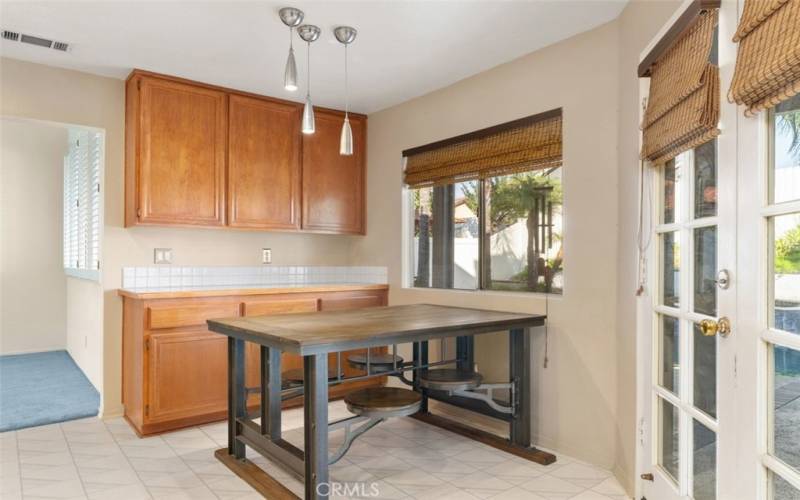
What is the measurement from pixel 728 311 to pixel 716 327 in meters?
0.06

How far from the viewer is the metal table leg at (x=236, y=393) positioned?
2.83m

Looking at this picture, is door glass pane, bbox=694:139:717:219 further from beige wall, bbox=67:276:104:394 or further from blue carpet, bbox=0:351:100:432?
blue carpet, bbox=0:351:100:432

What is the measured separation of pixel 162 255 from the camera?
3.85m

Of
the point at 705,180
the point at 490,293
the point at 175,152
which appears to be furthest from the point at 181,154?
the point at 705,180

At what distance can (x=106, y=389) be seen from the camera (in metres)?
3.63

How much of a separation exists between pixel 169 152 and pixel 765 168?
343 centimetres

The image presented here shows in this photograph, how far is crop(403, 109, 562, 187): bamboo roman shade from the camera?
10.2 feet

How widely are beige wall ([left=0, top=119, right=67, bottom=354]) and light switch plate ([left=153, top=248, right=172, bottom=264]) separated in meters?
3.14

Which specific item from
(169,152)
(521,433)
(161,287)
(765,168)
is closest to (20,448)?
(161,287)

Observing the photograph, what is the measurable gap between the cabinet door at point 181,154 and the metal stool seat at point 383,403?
188 centimetres

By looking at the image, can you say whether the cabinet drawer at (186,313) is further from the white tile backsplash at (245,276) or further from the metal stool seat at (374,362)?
the metal stool seat at (374,362)

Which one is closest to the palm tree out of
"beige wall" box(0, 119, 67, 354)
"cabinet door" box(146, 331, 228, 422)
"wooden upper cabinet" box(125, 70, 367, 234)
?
"wooden upper cabinet" box(125, 70, 367, 234)

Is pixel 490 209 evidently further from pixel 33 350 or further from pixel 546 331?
pixel 33 350

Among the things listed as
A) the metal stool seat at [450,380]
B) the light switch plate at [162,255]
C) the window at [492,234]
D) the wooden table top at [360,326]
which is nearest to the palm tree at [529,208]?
the window at [492,234]
